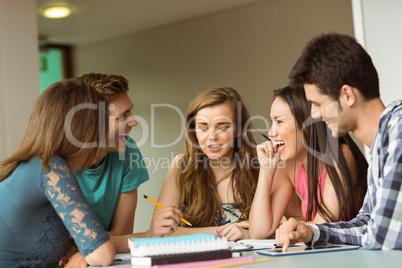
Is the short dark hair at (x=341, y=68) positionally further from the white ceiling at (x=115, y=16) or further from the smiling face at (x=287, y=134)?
the white ceiling at (x=115, y=16)

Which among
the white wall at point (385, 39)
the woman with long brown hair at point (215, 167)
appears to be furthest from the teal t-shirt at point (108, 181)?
the white wall at point (385, 39)

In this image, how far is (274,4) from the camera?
4660 mm

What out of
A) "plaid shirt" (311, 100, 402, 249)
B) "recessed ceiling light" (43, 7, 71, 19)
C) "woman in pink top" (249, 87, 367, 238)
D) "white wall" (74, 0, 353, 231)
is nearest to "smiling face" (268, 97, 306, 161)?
"woman in pink top" (249, 87, 367, 238)

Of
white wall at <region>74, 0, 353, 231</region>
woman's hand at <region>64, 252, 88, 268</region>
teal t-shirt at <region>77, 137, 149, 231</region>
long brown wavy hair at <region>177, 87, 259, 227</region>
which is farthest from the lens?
white wall at <region>74, 0, 353, 231</region>

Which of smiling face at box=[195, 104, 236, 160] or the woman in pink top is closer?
the woman in pink top

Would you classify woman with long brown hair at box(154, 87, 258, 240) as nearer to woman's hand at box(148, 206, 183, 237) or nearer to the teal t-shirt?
the teal t-shirt

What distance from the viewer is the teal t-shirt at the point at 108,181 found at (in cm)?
225

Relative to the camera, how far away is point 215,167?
2.49 meters

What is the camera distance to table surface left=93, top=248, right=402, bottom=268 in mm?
1234

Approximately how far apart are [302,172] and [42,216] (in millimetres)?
A: 1201

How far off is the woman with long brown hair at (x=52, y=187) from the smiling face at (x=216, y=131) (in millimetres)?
848

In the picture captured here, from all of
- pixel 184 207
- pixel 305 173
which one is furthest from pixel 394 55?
pixel 184 207

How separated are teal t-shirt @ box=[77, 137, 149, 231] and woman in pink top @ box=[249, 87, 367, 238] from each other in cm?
56

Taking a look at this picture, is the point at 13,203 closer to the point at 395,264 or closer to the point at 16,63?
the point at 395,264
